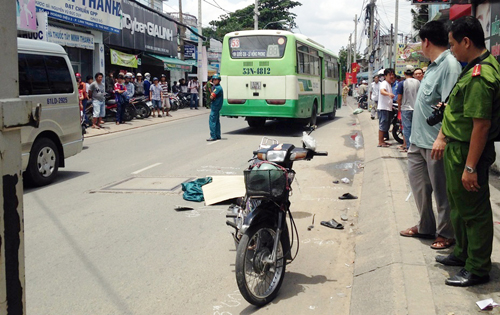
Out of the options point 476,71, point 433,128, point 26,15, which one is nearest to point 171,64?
point 26,15

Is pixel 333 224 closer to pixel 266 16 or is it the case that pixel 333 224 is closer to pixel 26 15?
pixel 26 15

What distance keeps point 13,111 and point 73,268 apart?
2871 mm

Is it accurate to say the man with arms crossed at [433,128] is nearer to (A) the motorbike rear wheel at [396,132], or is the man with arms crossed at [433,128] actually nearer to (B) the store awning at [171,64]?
(A) the motorbike rear wheel at [396,132]

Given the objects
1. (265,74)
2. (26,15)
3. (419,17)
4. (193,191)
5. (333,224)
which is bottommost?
(333,224)

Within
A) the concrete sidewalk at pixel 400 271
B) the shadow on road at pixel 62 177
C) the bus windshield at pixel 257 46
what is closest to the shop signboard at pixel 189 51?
the bus windshield at pixel 257 46

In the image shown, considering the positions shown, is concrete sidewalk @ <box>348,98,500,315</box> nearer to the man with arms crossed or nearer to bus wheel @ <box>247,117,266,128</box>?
the man with arms crossed

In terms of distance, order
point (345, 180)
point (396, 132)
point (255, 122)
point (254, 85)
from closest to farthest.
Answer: point (345, 180), point (396, 132), point (254, 85), point (255, 122)

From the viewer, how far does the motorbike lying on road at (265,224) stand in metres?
3.69

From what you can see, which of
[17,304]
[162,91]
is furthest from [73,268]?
[162,91]

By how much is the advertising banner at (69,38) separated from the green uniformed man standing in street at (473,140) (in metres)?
16.3

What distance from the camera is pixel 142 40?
2612 centimetres

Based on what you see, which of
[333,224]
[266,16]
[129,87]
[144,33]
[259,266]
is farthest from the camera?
[266,16]

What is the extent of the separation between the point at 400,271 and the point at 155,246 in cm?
249

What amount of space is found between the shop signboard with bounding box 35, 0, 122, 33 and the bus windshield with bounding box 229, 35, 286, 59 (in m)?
6.96
